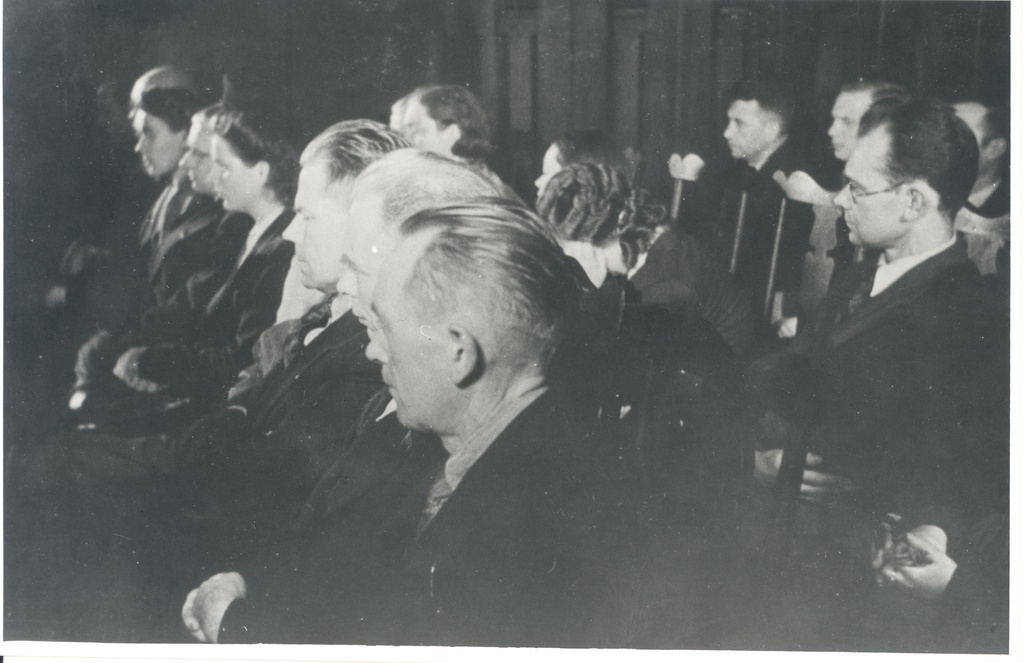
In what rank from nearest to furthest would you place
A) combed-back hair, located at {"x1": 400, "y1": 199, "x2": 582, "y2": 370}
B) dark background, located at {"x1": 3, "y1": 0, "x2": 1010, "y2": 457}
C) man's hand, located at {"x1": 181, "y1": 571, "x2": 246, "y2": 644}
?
combed-back hair, located at {"x1": 400, "y1": 199, "x2": 582, "y2": 370} < dark background, located at {"x1": 3, "y1": 0, "x2": 1010, "y2": 457} < man's hand, located at {"x1": 181, "y1": 571, "x2": 246, "y2": 644}

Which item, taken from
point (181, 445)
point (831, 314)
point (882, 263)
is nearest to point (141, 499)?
point (181, 445)

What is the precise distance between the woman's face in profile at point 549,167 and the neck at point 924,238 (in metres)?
1.58

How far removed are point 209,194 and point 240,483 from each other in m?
1.39

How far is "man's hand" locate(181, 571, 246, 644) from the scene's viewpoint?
14.7 ft

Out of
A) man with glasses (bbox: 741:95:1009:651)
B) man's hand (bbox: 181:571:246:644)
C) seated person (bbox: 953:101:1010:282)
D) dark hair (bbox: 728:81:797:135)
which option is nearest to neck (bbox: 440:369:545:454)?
man with glasses (bbox: 741:95:1009:651)

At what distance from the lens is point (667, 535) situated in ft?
14.4

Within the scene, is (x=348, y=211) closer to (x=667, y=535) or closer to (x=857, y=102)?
(x=667, y=535)

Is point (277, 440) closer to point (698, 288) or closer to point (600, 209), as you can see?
point (600, 209)

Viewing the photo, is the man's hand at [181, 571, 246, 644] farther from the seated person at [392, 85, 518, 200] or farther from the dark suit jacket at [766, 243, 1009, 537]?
the dark suit jacket at [766, 243, 1009, 537]

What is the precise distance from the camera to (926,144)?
4348mm

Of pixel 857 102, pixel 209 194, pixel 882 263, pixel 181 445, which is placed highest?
pixel 857 102

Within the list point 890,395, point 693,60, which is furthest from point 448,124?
point 890,395

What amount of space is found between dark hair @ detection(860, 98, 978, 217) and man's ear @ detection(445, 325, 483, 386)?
80.5 inches

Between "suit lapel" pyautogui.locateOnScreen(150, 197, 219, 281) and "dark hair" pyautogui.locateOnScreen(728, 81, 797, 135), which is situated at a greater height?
"dark hair" pyautogui.locateOnScreen(728, 81, 797, 135)
